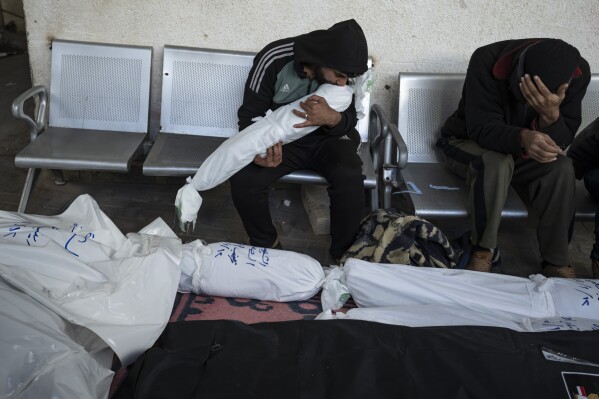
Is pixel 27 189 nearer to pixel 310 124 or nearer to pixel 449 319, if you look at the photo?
pixel 310 124

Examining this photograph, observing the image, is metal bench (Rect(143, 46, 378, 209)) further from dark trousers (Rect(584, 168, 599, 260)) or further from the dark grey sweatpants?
dark trousers (Rect(584, 168, 599, 260))

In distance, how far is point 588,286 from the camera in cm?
235

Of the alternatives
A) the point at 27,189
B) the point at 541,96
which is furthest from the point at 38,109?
the point at 541,96

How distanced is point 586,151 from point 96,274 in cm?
255

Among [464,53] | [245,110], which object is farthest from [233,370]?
[464,53]

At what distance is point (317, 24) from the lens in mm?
3404

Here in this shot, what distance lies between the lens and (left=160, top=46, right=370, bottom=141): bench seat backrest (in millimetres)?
3270

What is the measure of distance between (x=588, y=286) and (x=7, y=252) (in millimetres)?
2213

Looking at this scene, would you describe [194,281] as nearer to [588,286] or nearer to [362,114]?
[362,114]

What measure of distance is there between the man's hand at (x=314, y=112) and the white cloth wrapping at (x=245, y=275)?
2.38 feet

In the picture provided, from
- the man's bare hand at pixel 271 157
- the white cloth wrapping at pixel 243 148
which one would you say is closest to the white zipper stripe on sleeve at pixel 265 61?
the white cloth wrapping at pixel 243 148

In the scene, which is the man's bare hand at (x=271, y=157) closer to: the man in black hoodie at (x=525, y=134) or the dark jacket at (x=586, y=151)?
the man in black hoodie at (x=525, y=134)

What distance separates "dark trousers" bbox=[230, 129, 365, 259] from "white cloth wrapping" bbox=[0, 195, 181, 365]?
0.69 metres

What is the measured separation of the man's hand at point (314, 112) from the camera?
2.68 metres
